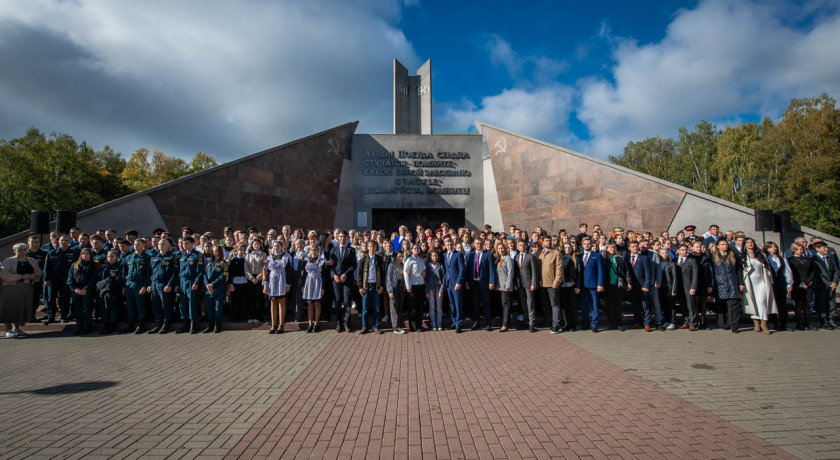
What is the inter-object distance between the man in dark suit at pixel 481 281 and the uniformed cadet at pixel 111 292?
7.19 m

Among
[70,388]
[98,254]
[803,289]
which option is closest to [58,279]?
[98,254]

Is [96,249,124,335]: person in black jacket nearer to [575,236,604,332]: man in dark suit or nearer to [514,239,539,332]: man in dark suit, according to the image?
[514,239,539,332]: man in dark suit

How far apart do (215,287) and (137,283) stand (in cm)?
162

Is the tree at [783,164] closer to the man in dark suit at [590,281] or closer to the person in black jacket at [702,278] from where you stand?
the person in black jacket at [702,278]

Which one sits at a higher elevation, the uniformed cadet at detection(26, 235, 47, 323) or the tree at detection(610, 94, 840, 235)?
the tree at detection(610, 94, 840, 235)

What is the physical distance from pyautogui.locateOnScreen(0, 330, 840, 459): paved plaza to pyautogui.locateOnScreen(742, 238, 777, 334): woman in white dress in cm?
91

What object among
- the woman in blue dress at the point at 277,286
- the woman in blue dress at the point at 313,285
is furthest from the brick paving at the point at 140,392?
the woman in blue dress at the point at 313,285

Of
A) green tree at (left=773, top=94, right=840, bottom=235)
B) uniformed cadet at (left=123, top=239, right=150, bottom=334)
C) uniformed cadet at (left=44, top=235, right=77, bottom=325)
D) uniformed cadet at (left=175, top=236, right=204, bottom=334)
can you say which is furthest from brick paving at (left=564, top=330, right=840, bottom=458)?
green tree at (left=773, top=94, right=840, bottom=235)

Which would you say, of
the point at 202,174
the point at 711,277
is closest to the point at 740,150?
the point at 711,277

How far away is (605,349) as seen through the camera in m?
6.04

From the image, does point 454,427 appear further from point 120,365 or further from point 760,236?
point 760,236

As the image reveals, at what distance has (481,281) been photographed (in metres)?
7.97

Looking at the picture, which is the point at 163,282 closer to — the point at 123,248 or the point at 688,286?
the point at 123,248

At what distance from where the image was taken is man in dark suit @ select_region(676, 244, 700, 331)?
7.62 metres
